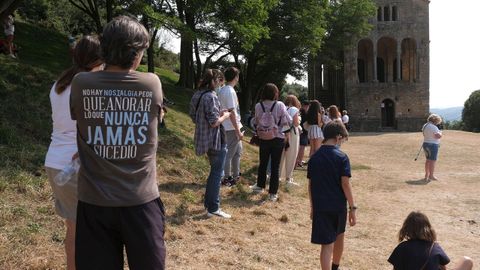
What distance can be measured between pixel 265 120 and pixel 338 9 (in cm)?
3242

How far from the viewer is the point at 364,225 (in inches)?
302

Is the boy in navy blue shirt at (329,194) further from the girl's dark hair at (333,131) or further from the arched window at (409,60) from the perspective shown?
the arched window at (409,60)

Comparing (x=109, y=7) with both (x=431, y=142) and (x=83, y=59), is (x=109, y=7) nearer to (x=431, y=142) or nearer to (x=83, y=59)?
(x=431, y=142)

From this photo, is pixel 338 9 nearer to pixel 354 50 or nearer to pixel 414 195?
pixel 354 50

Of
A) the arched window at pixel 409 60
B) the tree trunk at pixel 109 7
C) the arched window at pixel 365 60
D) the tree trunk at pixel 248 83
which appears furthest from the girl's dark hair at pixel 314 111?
the arched window at pixel 365 60

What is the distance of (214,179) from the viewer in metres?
6.65

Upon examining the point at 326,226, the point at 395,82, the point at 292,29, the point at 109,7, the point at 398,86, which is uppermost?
the point at 292,29

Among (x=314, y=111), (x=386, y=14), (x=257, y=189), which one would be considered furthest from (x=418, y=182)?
(x=386, y=14)

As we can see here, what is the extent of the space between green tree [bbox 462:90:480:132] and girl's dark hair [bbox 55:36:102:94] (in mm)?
69040

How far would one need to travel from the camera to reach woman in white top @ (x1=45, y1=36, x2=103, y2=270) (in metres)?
3.41

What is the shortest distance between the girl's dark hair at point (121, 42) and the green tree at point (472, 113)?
69514 mm

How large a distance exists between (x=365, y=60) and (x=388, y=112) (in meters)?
6.88

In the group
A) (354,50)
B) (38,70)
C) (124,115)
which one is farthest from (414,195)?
(354,50)

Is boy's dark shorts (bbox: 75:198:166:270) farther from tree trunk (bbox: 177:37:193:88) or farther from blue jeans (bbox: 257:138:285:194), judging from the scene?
tree trunk (bbox: 177:37:193:88)
